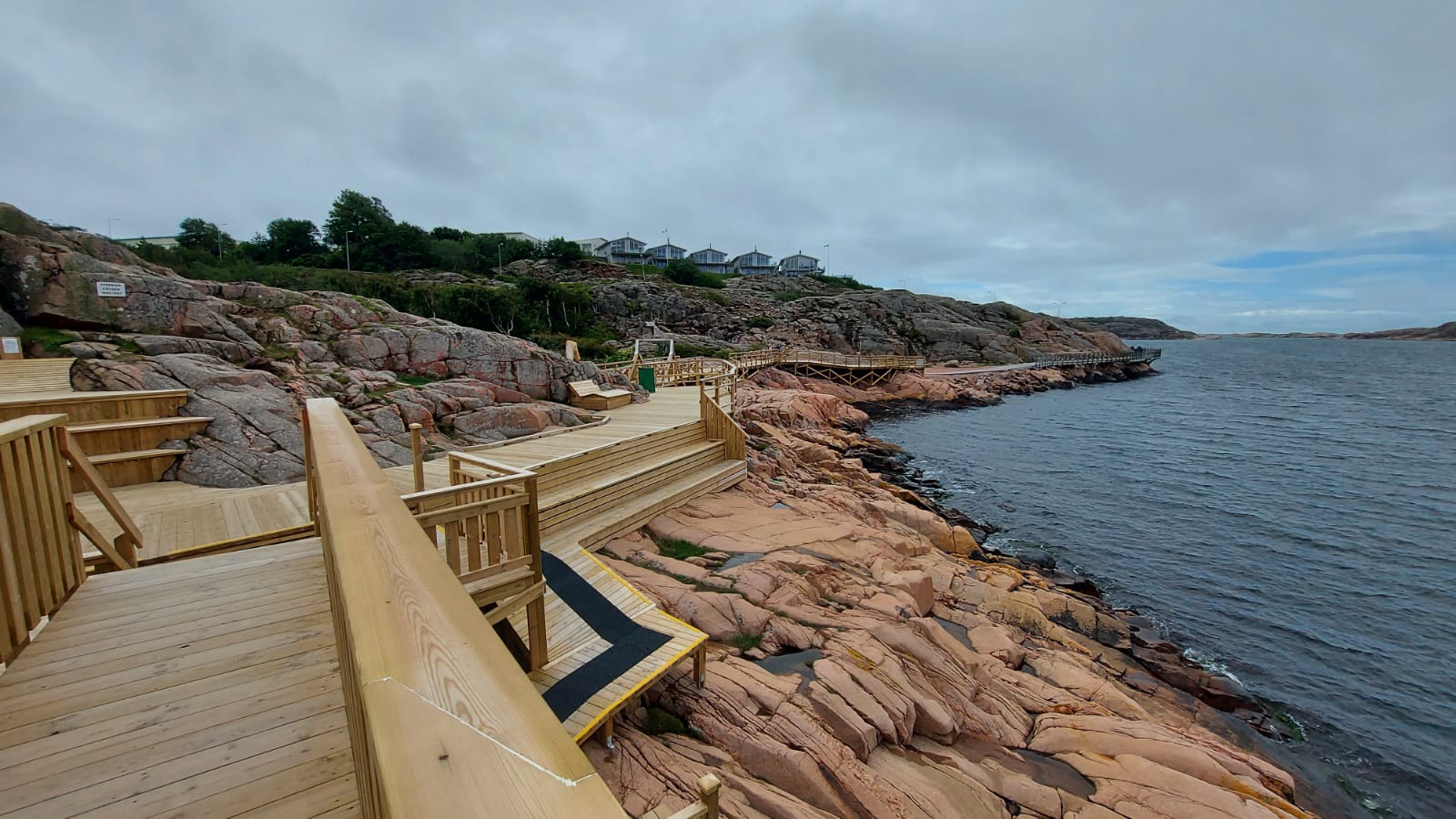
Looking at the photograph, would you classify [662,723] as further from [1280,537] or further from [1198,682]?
[1280,537]

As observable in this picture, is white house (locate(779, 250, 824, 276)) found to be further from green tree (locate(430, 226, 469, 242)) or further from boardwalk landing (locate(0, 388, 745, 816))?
boardwalk landing (locate(0, 388, 745, 816))

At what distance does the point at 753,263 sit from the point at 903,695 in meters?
99.7

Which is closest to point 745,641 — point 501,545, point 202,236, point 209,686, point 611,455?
point 501,545

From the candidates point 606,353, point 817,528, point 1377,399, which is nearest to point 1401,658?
point 817,528

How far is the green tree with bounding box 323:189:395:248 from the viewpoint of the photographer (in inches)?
2264

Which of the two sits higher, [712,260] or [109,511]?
[712,260]

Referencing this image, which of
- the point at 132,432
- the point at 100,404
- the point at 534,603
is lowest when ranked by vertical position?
the point at 534,603

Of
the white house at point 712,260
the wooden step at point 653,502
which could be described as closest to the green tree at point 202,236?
the wooden step at point 653,502

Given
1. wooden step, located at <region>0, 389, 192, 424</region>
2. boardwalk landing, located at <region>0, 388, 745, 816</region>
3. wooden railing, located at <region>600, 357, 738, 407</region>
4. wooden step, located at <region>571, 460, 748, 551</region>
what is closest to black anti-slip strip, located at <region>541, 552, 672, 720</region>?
boardwalk landing, located at <region>0, 388, 745, 816</region>

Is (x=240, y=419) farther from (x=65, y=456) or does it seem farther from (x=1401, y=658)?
(x=1401, y=658)

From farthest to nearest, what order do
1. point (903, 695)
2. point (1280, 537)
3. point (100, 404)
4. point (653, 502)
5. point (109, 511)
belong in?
point (1280, 537)
point (653, 502)
point (100, 404)
point (903, 695)
point (109, 511)

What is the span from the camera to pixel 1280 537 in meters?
15.2

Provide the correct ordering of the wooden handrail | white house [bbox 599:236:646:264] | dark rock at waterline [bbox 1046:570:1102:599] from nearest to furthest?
dark rock at waterline [bbox 1046:570:1102:599]
the wooden handrail
white house [bbox 599:236:646:264]

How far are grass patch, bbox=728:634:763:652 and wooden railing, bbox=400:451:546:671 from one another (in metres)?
2.33
